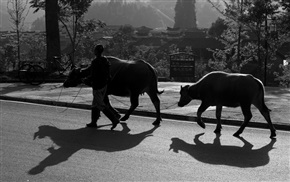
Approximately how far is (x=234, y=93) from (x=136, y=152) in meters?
2.51

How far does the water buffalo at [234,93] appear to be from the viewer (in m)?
9.47

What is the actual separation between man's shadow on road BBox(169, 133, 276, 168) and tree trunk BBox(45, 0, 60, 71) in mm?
15932

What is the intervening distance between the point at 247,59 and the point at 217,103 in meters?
18.1

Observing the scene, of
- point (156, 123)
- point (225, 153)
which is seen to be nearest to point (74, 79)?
point (156, 123)

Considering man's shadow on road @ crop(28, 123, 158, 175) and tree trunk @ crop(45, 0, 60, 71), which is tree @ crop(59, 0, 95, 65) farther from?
man's shadow on road @ crop(28, 123, 158, 175)

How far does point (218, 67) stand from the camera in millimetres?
29672

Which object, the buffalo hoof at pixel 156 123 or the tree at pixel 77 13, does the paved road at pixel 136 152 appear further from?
the tree at pixel 77 13

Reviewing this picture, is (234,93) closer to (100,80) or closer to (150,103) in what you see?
(100,80)

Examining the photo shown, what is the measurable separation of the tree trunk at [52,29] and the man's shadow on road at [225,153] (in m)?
15.9

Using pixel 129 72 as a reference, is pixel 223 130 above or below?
below

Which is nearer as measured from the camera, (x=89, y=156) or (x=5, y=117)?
(x=89, y=156)

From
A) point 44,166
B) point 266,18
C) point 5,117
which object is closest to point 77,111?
point 5,117

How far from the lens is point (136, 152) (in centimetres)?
835

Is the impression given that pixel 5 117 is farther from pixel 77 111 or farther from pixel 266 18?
pixel 266 18
